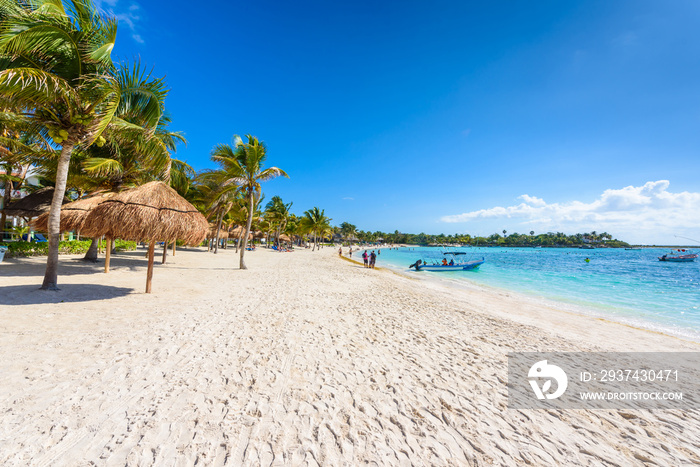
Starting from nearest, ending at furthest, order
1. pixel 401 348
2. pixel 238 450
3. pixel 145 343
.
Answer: pixel 238 450
pixel 145 343
pixel 401 348

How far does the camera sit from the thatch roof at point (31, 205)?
1183cm

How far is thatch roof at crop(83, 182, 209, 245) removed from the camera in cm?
684

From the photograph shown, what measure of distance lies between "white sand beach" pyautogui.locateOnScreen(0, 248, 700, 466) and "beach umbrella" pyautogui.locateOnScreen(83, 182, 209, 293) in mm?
1891

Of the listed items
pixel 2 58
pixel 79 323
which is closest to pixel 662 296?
pixel 79 323

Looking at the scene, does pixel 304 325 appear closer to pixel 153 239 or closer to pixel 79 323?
pixel 79 323

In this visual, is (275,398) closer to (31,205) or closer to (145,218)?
(145,218)

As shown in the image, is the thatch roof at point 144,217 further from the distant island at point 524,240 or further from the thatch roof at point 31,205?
the distant island at point 524,240

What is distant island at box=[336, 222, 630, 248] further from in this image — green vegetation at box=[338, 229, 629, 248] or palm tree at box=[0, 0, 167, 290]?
palm tree at box=[0, 0, 167, 290]

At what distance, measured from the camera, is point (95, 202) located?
439 inches

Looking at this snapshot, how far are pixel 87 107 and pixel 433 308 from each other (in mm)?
11126

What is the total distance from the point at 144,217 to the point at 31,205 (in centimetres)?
1056

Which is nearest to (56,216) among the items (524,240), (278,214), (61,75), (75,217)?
(61,75)

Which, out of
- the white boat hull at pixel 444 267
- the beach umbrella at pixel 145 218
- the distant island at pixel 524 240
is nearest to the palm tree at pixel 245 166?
the beach umbrella at pixel 145 218

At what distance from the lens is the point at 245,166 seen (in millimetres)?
14672
